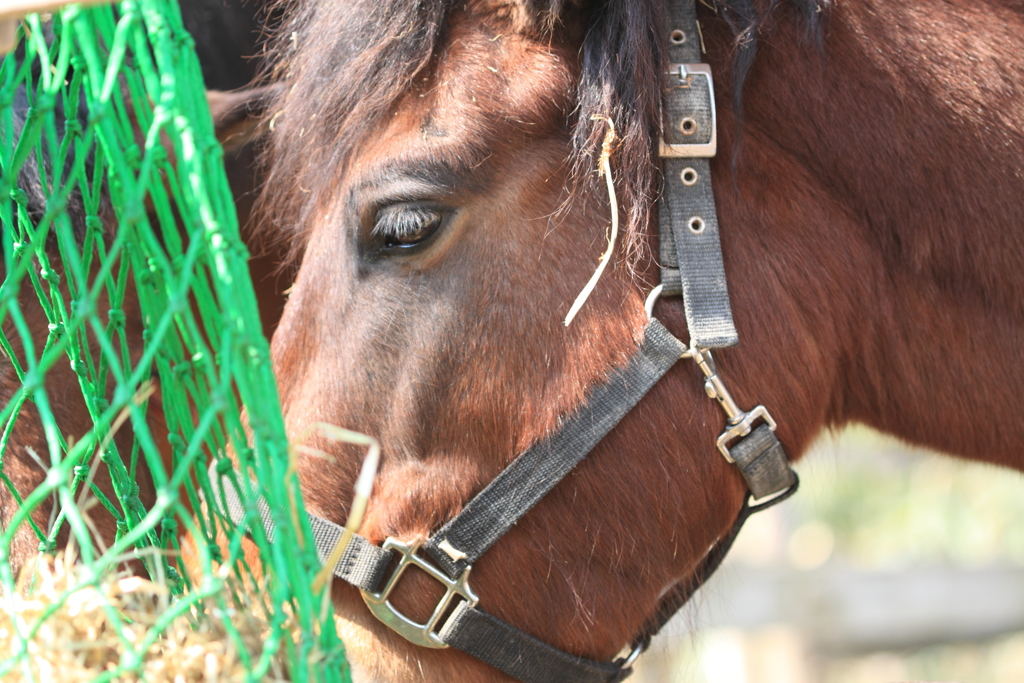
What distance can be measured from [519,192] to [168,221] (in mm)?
575

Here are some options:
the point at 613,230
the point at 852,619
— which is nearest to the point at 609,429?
the point at 613,230

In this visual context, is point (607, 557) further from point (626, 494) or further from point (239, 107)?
point (239, 107)

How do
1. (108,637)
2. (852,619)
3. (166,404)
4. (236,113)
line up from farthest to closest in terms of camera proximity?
1. (852,619)
2. (236,113)
3. (166,404)
4. (108,637)

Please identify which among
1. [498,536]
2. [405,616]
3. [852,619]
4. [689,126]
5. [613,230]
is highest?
[689,126]

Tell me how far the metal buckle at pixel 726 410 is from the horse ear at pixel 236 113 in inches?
50.4

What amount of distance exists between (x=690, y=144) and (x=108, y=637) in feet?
3.46

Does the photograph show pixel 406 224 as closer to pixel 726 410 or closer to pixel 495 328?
pixel 495 328

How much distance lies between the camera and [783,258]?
4.43 ft

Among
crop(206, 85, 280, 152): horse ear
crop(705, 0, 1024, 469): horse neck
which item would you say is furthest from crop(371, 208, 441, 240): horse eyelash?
crop(206, 85, 280, 152): horse ear

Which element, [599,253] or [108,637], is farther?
[599,253]

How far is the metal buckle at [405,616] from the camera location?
131 cm

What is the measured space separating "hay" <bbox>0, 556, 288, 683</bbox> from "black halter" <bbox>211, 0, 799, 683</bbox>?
36 centimetres

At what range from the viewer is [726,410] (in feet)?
4.34

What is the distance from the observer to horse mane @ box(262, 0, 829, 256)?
4.21ft
